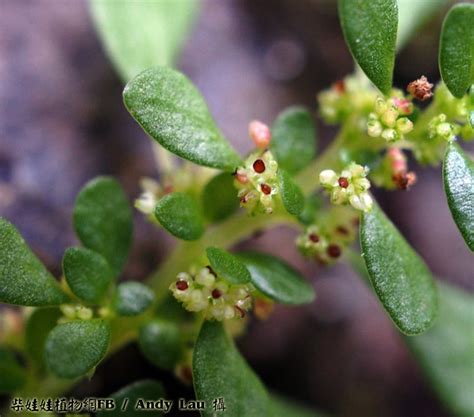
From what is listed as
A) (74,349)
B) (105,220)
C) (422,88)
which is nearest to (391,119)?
(422,88)

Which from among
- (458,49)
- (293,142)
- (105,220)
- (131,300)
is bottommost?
(131,300)

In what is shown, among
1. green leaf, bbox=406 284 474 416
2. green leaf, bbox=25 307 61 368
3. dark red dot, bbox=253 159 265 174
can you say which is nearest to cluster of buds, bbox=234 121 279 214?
dark red dot, bbox=253 159 265 174

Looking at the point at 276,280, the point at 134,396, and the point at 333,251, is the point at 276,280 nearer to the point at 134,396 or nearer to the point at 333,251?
the point at 333,251

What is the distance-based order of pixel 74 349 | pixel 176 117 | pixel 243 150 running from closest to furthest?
pixel 74 349
pixel 176 117
pixel 243 150

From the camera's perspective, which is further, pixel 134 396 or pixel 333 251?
pixel 333 251

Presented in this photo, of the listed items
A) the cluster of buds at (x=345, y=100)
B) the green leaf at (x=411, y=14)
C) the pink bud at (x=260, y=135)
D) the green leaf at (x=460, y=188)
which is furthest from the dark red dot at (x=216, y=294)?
the green leaf at (x=411, y=14)

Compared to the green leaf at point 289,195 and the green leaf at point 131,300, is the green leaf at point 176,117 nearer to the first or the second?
the green leaf at point 289,195
